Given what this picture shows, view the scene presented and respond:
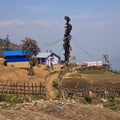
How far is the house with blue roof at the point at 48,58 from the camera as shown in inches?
2628

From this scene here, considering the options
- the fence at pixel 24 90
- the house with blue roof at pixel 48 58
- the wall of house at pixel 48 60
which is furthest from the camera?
the wall of house at pixel 48 60

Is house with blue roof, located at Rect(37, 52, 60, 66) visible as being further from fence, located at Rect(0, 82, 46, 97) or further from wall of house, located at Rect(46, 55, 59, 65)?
fence, located at Rect(0, 82, 46, 97)

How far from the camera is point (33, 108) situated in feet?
84.7

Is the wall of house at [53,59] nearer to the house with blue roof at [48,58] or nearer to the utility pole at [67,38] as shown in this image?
the house with blue roof at [48,58]

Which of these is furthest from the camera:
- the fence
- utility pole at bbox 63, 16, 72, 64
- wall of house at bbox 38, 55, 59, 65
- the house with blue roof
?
wall of house at bbox 38, 55, 59, 65

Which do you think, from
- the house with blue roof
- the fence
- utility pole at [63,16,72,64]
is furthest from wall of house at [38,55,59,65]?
the fence

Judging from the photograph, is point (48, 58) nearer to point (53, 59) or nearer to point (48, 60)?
point (48, 60)

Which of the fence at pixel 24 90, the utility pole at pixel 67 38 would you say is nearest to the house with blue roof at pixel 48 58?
the utility pole at pixel 67 38

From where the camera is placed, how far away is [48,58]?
223 ft

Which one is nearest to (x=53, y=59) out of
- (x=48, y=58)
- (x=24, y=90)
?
(x=48, y=58)

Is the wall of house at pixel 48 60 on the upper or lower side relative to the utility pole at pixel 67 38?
lower

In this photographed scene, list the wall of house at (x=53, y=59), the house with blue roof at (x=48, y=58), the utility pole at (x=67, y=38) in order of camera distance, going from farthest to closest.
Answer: the wall of house at (x=53, y=59) < the house with blue roof at (x=48, y=58) < the utility pole at (x=67, y=38)

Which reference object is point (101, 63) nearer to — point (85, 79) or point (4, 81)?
point (85, 79)

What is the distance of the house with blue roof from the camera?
2628 inches
